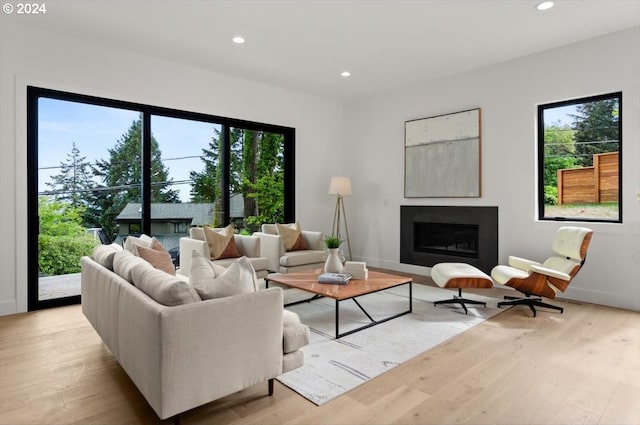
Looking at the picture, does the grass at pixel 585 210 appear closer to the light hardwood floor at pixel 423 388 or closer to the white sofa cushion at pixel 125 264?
the light hardwood floor at pixel 423 388

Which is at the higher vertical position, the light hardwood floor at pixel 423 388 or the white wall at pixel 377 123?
the white wall at pixel 377 123

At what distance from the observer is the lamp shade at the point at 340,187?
6.29m

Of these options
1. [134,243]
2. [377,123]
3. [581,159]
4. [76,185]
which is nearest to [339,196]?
[377,123]

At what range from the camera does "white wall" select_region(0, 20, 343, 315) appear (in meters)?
3.88

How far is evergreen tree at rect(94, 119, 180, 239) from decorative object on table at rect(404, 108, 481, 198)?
3670 millimetres

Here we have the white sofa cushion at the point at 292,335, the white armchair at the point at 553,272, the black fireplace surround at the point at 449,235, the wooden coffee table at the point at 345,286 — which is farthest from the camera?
the black fireplace surround at the point at 449,235

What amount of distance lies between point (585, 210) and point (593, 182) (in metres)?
0.33

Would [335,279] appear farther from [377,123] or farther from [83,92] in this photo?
[377,123]

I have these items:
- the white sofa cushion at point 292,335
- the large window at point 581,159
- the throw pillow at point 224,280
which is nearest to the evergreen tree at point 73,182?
the throw pillow at point 224,280

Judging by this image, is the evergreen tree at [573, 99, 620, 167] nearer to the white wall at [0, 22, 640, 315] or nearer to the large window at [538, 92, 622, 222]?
the large window at [538, 92, 622, 222]

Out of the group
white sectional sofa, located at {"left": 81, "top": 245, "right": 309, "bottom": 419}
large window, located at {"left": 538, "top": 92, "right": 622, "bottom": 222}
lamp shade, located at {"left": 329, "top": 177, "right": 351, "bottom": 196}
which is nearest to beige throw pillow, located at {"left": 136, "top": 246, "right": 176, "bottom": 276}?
white sectional sofa, located at {"left": 81, "top": 245, "right": 309, "bottom": 419}

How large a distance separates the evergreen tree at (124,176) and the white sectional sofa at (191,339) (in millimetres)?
2657

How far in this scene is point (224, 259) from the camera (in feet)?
15.0

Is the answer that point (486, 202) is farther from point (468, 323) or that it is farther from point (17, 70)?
point (17, 70)
